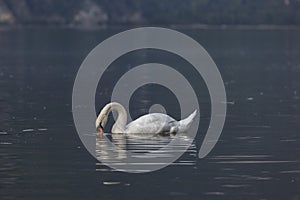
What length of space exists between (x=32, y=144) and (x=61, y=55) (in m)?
44.8

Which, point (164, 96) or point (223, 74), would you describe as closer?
point (164, 96)

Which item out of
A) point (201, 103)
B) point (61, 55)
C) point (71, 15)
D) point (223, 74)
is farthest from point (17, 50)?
point (71, 15)

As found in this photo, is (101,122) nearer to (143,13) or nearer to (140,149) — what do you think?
(140,149)

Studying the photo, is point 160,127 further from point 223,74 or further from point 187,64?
point 187,64

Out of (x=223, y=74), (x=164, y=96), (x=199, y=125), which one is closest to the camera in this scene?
(x=199, y=125)

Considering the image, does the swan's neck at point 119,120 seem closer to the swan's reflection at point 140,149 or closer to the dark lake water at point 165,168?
the swan's reflection at point 140,149

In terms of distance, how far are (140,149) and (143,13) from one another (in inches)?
5337

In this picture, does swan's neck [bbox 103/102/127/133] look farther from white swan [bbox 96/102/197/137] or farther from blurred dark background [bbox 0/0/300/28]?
blurred dark background [bbox 0/0/300/28]

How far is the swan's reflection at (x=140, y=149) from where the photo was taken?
80.8 feet

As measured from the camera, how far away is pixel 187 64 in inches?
2482

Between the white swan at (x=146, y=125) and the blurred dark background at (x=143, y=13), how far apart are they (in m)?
121

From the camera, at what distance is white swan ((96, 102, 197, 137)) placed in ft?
95.1

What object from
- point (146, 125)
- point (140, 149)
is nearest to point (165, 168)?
point (140, 149)

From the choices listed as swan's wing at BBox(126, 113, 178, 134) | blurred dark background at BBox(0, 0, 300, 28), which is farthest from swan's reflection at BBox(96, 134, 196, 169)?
blurred dark background at BBox(0, 0, 300, 28)
